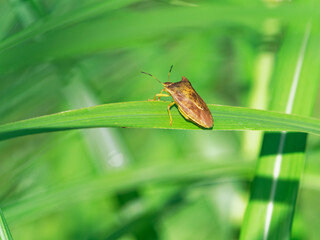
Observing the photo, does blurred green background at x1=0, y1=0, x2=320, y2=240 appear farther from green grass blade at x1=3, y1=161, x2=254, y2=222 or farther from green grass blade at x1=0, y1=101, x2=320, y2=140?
green grass blade at x1=0, y1=101, x2=320, y2=140

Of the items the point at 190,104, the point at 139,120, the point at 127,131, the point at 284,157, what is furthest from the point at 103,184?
the point at 127,131

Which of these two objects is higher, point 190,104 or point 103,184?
point 190,104

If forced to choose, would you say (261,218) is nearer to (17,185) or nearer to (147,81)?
(17,185)

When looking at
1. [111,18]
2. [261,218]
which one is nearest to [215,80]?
[111,18]

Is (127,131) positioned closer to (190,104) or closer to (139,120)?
(190,104)

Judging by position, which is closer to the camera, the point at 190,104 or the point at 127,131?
the point at 190,104

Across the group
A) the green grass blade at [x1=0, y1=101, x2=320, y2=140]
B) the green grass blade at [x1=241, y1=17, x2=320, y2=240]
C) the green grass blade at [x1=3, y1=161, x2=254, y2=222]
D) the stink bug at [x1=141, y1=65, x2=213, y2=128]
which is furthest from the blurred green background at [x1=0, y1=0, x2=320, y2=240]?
the green grass blade at [x1=0, y1=101, x2=320, y2=140]
